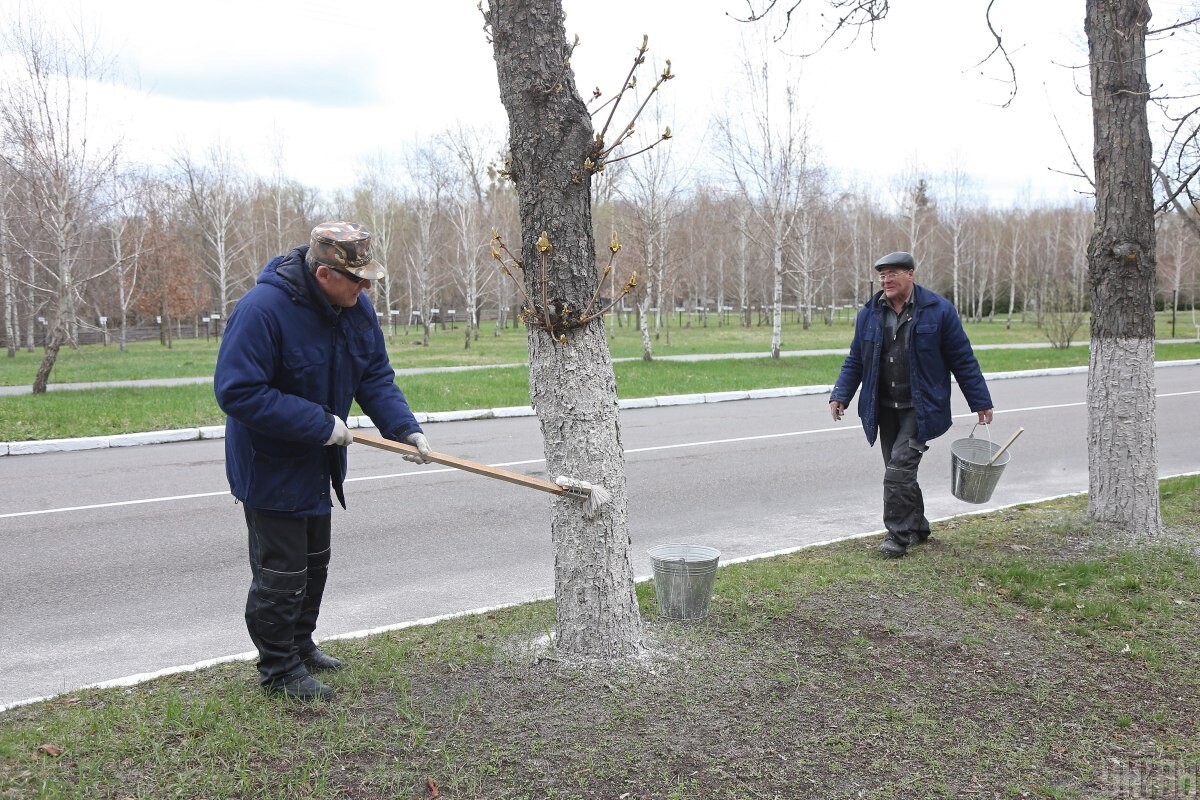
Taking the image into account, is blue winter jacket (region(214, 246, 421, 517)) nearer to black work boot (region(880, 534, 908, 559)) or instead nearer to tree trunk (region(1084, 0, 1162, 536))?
black work boot (region(880, 534, 908, 559))

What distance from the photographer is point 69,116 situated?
16.6 metres

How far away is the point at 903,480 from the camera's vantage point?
5.62 m

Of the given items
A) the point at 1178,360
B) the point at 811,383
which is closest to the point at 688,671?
the point at 811,383

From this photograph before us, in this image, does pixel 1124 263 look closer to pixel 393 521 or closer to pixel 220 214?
pixel 393 521

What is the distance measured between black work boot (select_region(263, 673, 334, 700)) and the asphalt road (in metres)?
0.34

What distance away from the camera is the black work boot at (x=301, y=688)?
353 centimetres

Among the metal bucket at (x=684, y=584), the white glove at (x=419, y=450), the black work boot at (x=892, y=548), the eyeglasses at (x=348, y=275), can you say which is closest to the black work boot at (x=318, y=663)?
the white glove at (x=419, y=450)

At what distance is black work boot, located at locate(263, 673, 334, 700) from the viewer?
3.53 metres

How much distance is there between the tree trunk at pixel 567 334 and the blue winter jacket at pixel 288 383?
79cm

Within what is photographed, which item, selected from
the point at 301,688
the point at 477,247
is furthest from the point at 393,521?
the point at 477,247

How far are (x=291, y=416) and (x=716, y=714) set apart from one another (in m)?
1.95

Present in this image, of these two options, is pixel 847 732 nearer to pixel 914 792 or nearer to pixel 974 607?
pixel 914 792

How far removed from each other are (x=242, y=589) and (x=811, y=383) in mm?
14961

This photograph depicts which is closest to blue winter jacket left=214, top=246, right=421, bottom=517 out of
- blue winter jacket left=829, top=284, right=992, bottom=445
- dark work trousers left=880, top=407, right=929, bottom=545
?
blue winter jacket left=829, top=284, right=992, bottom=445
